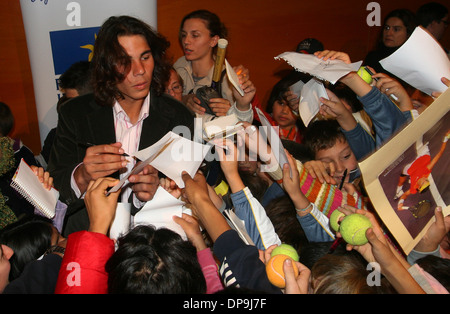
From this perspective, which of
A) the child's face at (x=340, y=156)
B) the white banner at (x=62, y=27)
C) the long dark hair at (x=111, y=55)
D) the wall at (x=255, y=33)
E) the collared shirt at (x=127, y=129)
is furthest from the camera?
the wall at (x=255, y=33)

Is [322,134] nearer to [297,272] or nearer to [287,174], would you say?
[287,174]

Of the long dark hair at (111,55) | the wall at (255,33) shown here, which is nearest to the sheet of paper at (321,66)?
the long dark hair at (111,55)

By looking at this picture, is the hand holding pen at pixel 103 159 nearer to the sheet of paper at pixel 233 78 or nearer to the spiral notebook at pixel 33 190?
the spiral notebook at pixel 33 190

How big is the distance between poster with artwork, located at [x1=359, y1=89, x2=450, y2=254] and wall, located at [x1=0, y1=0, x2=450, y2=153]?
9.80ft

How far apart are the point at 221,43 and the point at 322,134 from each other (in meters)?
0.69

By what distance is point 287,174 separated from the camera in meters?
1.43

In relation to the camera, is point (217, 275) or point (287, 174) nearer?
point (217, 275)

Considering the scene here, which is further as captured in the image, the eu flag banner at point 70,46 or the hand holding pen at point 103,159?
the eu flag banner at point 70,46

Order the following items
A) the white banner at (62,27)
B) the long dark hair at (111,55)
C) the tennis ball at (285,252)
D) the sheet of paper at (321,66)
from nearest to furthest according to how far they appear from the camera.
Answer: the tennis ball at (285,252)
the sheet of paper at (321,66)
the long dark hair at (111,55)
the white banner at (62,27)

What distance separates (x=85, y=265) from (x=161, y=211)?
38 cm

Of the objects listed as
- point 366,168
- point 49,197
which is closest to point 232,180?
point 366,168

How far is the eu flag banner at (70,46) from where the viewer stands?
242cm

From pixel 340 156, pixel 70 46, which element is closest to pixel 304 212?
pixel 340 156

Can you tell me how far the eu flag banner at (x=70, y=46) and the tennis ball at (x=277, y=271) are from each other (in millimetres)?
1888
